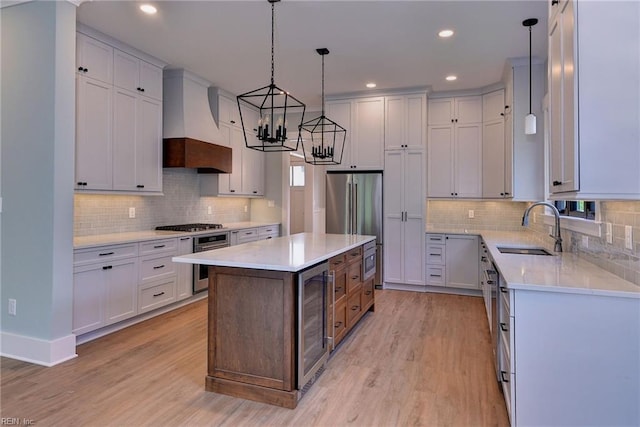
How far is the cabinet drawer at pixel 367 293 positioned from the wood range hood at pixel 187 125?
241cm

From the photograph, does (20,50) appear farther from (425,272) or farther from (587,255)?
(425,272)

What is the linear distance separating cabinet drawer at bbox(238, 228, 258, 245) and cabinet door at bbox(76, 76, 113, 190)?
1.90 metres

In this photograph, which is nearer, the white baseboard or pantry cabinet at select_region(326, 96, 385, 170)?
the white baseboard

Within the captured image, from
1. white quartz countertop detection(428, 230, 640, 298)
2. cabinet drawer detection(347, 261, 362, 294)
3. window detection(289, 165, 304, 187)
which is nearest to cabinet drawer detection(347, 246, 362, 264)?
cabinet drawer detection(347, 261, 362, 294)

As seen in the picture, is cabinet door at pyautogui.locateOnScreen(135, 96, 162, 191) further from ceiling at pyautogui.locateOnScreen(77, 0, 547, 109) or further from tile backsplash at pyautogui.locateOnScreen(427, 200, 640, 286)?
tile backsplash at pyautogui.locateOnScreen(427, 200, 640, 286)

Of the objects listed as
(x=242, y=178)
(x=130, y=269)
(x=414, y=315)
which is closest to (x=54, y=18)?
(x=130, y=269)

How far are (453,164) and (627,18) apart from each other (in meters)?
3.69

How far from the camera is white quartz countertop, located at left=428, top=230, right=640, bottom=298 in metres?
1.83

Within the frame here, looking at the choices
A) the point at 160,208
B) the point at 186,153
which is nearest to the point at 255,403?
the point at 186,153

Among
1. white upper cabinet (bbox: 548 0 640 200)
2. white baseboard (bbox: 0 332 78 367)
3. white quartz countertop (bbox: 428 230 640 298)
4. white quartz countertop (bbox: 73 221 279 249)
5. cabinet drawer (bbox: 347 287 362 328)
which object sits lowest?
white baseboard (bbox: 0 332 78 367)

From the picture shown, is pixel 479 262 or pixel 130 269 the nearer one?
pixel 130 269

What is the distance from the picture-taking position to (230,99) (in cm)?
561

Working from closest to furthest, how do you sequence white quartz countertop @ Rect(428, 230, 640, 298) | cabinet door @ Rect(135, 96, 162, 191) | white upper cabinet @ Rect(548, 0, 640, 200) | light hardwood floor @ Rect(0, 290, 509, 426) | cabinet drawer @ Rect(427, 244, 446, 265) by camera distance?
white upper cabinet @ Rect(548, 0, 640, 200), white quartz countertop @ Rect(428, 230, 640, 298), light hardwood floor @ Rect(0, 290, 509, 426), cabinet door @ Rect(135, 96, 162, 191), cabinet drawer @ Rect(427, 244, 446, 265)

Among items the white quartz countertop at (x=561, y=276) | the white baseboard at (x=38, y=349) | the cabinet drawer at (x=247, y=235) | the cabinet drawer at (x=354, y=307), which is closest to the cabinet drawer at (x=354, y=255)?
the cabinet drawer at (x=354, y=307)
